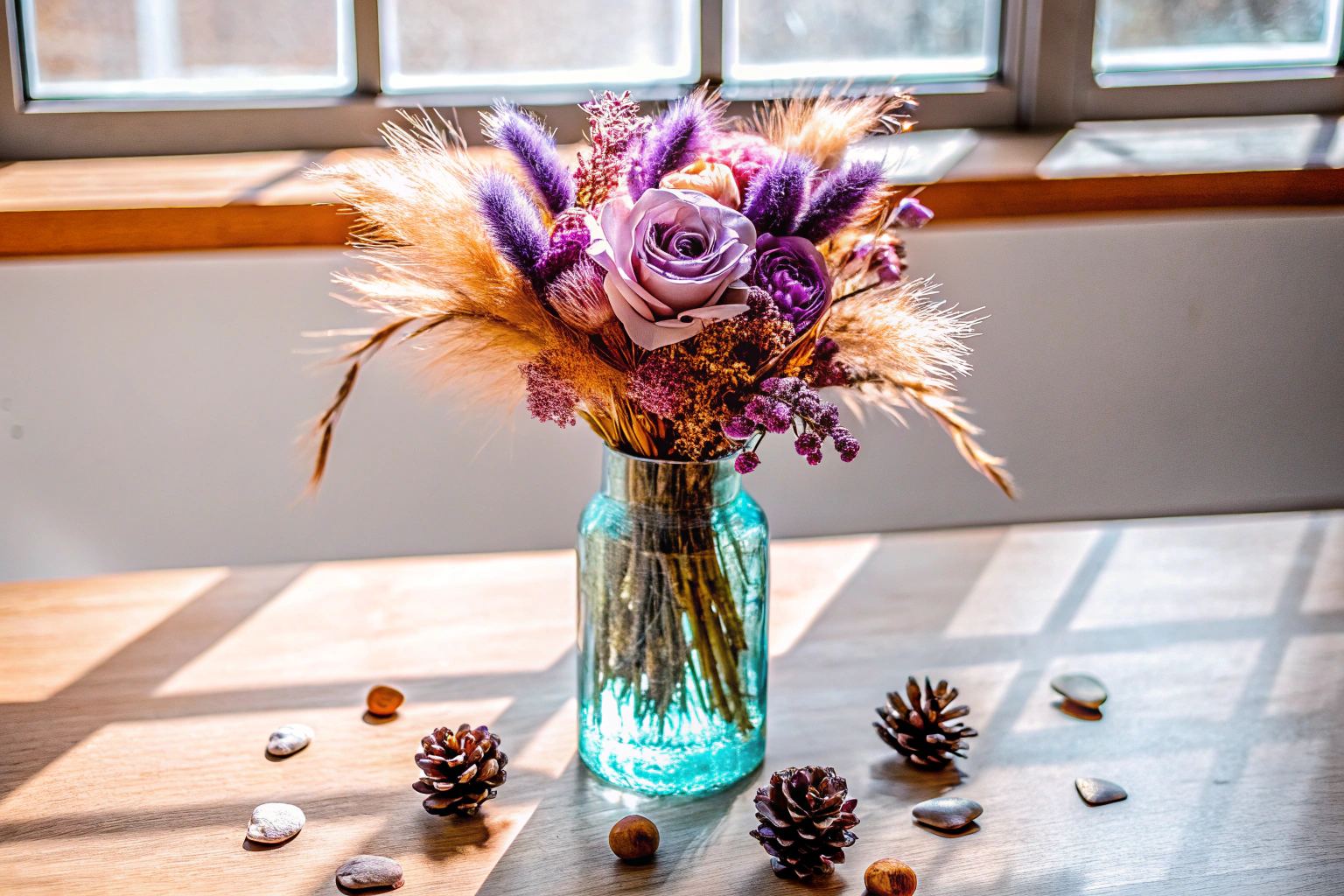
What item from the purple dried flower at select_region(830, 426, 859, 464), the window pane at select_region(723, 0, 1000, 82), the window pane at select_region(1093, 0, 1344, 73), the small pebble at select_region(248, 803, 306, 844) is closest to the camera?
the purple dried flower at select_region(830, 426, 859, 464)

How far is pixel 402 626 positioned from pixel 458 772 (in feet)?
0.99

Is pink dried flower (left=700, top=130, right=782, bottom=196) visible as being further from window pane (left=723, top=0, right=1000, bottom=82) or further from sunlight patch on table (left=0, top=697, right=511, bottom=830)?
window pane (left=723, top=0, right=1000, bottom=82)

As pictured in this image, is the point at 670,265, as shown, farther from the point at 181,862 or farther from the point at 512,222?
the point at 181,862

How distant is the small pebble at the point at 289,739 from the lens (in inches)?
35.9

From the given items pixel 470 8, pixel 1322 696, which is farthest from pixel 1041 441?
pixel 470 8

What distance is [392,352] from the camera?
1664 millimetres

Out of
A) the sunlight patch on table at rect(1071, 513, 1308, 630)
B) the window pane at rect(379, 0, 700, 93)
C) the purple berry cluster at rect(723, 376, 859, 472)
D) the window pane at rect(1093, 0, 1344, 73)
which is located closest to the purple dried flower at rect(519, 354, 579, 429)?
the purple berry cluster at rect(723, 376, 859, 472)

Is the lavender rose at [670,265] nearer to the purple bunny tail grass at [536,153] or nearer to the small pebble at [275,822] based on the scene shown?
the purple bunny tail grass at [536,153]

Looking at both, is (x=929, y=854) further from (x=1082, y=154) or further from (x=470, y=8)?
(x=470, y=8)

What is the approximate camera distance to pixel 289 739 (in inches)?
36.1

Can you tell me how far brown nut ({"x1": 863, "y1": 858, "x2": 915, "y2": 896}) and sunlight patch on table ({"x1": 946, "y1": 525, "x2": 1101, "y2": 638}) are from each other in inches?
14.7

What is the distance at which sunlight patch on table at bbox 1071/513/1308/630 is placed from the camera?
1.15m

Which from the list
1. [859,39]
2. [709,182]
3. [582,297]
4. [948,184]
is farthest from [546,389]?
[859,39]

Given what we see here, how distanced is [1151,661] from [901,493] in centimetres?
87
